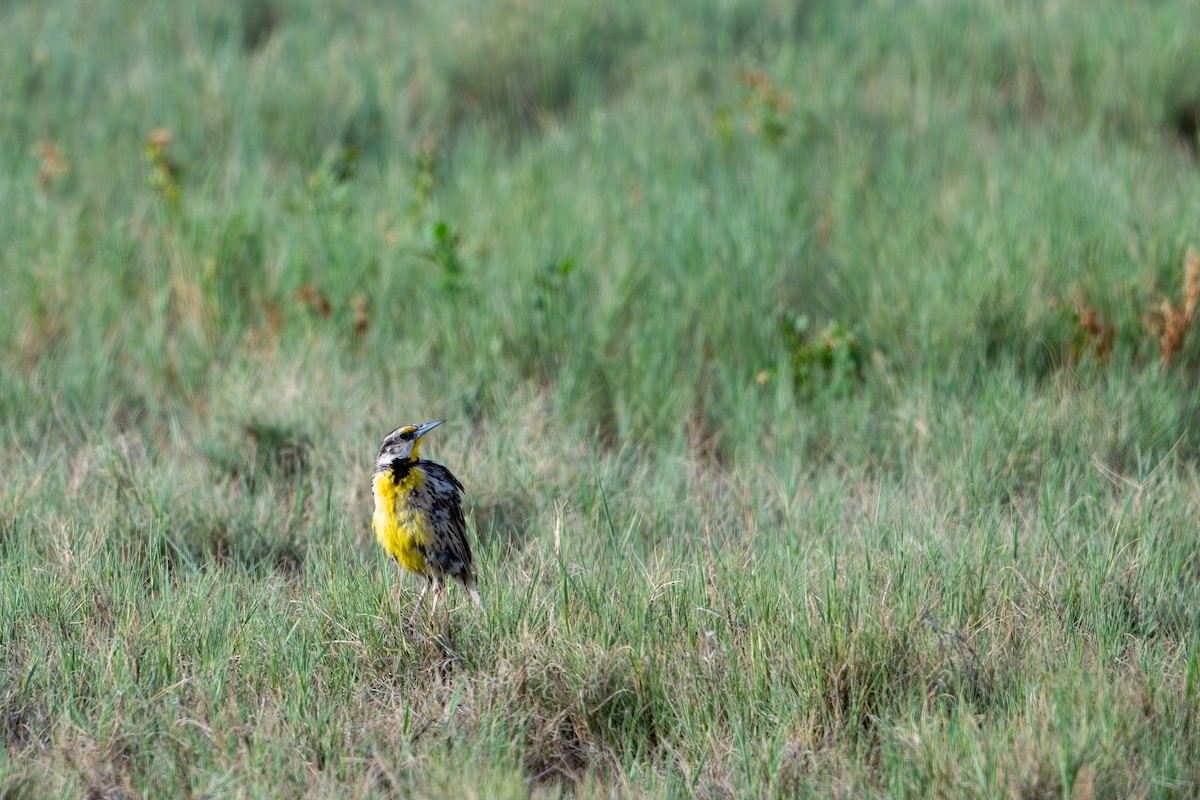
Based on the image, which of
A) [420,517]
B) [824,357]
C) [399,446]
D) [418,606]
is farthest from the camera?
[824,357]

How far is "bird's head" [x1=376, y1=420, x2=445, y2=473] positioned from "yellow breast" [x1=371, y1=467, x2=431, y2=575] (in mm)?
49

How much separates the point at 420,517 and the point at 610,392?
1.90 meters

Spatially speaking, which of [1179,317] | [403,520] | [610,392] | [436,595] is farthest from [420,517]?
[1179,317]

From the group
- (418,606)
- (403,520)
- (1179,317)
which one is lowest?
(418,606)

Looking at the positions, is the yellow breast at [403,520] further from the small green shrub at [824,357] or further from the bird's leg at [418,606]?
the small green shrub at [824,357]

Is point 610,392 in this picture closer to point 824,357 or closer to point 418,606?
point 824,357

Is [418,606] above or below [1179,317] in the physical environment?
below

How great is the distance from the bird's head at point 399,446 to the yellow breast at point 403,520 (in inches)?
1.9

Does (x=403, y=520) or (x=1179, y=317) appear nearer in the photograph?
(x=403, y=520)

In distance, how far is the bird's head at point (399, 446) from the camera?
4.57 meters

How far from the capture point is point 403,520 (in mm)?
4406

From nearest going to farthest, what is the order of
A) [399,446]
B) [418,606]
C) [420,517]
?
[418,606], [420,517], [399,446]

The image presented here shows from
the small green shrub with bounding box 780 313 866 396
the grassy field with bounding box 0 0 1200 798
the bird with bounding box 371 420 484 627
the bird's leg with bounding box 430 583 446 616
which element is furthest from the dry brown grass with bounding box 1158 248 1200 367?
the bird's leg with bounding box 430 583 446 616

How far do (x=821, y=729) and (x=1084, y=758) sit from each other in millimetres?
729
